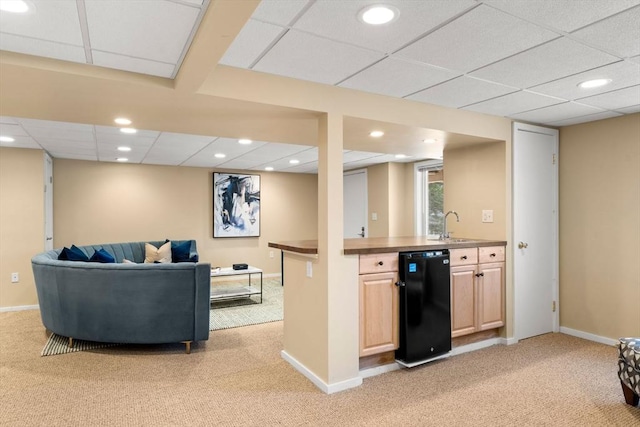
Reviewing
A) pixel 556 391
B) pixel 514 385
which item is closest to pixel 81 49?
pixel 514 385

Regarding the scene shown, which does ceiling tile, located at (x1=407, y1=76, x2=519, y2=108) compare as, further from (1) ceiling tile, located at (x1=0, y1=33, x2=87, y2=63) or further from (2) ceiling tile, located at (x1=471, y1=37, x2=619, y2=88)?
(1) ceiling tile, located at (x1=0, y1=33, x2=87, y2=63)

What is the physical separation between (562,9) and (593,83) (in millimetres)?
1322

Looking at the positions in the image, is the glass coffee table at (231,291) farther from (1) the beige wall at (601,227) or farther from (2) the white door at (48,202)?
(1) the beige wall at (601,227)

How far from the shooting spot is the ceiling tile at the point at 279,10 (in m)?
1.73

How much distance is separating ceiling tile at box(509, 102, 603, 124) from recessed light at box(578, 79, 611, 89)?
0.43 metres

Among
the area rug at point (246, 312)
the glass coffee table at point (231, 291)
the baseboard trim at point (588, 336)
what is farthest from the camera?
the glass coffee table at point (231, 291)

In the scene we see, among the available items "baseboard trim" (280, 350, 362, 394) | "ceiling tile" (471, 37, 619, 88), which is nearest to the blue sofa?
"baseboard trim" (280, 350, 362, 394)

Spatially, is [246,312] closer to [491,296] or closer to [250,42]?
[491,296]

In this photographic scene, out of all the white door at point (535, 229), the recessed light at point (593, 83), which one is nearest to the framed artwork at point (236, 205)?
the white door at point (535, 229)

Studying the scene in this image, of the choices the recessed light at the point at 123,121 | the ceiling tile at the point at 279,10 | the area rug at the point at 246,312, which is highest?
the ceiling tile at the point at 279,10

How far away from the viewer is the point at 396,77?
2678 millimetres

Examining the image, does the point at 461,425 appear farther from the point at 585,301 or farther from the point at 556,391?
the point at 585,301

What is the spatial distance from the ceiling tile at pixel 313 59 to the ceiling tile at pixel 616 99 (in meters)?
2.09

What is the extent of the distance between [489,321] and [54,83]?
4.02 metres
